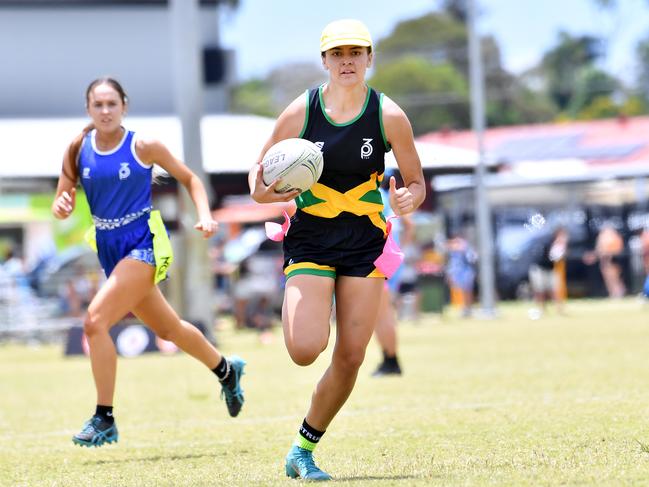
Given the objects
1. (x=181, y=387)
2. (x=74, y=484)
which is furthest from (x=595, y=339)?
(x=74, y=484)

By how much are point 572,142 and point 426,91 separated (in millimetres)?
35095

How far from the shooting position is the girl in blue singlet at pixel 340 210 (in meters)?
6.83

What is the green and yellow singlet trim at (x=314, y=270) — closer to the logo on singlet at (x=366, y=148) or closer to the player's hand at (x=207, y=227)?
the logo on singlet at (x=366, y=148)

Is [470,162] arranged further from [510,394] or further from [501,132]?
[501,132]

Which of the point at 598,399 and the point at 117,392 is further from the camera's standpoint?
the point at 117,392

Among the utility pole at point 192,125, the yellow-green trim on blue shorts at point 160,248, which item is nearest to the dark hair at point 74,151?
the yellow-green trim on blue shorts at point 160,248

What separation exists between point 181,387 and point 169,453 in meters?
5.49

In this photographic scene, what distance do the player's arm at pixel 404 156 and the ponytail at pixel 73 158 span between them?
2.56 meters

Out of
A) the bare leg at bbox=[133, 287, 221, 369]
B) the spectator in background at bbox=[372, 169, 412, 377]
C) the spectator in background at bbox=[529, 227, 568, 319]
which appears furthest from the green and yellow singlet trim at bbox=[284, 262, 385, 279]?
the spectator in background at bbox=[529, 227, 568, 319]

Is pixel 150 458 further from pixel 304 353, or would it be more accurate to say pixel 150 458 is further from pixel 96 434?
pixel 304 353

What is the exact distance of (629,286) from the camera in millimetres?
34500

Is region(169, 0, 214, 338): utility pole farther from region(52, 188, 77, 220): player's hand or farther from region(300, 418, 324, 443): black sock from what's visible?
region(300, 418, 324, 443): black sock

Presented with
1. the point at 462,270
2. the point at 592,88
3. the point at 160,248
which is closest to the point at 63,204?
the point at 160,248

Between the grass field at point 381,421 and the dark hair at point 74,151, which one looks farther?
the dark hair at point 74,151
